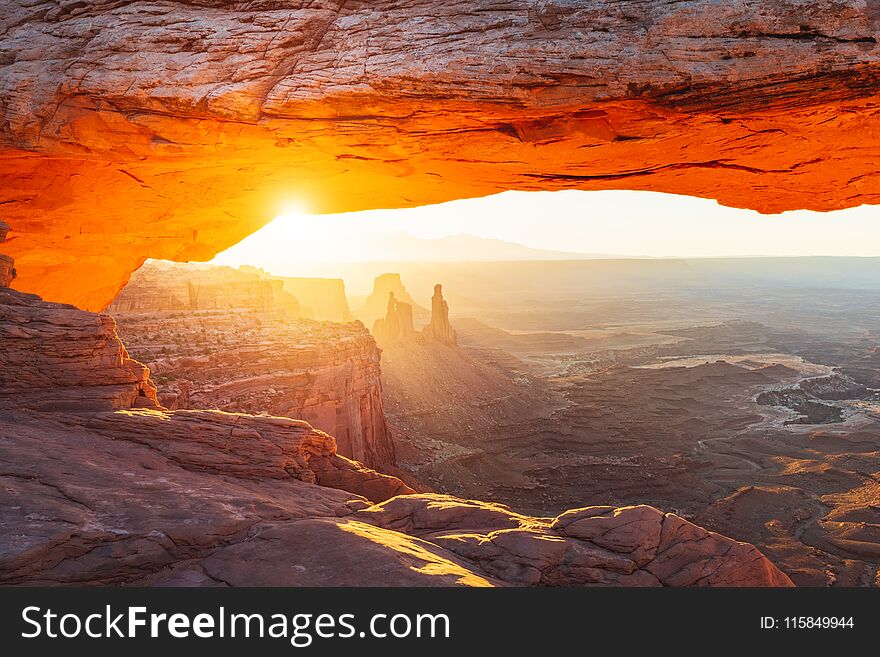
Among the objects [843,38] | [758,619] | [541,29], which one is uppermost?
[541,29]

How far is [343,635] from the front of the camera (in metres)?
6.17

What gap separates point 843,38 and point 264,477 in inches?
462

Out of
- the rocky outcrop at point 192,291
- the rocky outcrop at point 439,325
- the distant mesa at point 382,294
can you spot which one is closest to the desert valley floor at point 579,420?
the rocky outcrop at point 192,291

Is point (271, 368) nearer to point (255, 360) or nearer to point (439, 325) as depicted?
point (255, 360)

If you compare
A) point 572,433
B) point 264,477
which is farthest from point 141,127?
point 572,433

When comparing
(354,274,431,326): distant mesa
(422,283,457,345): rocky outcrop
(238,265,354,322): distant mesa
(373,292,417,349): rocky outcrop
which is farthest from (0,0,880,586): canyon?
(354,274,431,326): distant mesa

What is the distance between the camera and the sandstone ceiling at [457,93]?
29.2 feet

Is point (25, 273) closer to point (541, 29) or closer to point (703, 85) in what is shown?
point (541, 29)

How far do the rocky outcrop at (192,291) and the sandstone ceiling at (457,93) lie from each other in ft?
70.9

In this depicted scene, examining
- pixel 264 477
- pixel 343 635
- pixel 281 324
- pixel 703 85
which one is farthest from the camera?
pixel 281 324

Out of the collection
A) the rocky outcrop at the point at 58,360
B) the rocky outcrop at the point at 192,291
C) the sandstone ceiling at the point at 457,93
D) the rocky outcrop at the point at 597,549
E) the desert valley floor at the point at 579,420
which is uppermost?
the sandstone ceiling at the point at 457,93

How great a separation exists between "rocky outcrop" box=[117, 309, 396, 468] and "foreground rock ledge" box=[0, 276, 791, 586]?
11294 mm

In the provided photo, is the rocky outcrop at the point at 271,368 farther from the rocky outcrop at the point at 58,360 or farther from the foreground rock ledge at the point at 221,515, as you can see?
the foreground rock ledge at the point at 221,515

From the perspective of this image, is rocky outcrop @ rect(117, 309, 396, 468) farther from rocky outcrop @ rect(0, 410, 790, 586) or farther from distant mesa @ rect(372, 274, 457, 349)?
distant mesa @ rect(372, 274, 457, 349)
